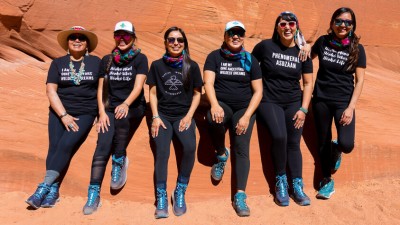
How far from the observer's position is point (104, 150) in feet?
10.7

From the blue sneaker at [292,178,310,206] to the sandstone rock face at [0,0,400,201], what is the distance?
37 centimetres

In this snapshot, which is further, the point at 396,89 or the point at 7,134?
the point at 396,89

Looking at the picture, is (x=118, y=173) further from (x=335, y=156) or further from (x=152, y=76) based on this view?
(x=335, y=156)

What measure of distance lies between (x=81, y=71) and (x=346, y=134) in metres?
2.46

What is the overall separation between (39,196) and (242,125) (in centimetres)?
176

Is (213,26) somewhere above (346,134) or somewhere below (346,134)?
above

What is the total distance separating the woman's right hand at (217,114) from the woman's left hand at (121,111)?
2.47 ft

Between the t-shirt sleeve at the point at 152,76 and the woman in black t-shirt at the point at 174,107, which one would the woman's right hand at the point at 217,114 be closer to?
the woman in black t-shirt at the point at 174,107

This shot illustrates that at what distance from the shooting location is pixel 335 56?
3.50 m

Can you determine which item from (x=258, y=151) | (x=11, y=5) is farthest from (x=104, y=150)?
(x=11, y=5)

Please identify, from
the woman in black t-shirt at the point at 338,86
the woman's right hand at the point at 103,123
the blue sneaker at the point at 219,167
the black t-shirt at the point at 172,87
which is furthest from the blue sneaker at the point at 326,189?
the woman's right hand at the point at 103,123

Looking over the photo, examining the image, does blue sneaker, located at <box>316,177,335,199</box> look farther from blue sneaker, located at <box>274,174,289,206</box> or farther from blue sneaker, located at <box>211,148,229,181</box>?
blue sneaker, located at <box>211,148,229,181</box>

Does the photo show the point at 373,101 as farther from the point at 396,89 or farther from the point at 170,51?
the point at 170,51

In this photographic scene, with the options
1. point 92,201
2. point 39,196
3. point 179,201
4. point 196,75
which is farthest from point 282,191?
point 39,196
